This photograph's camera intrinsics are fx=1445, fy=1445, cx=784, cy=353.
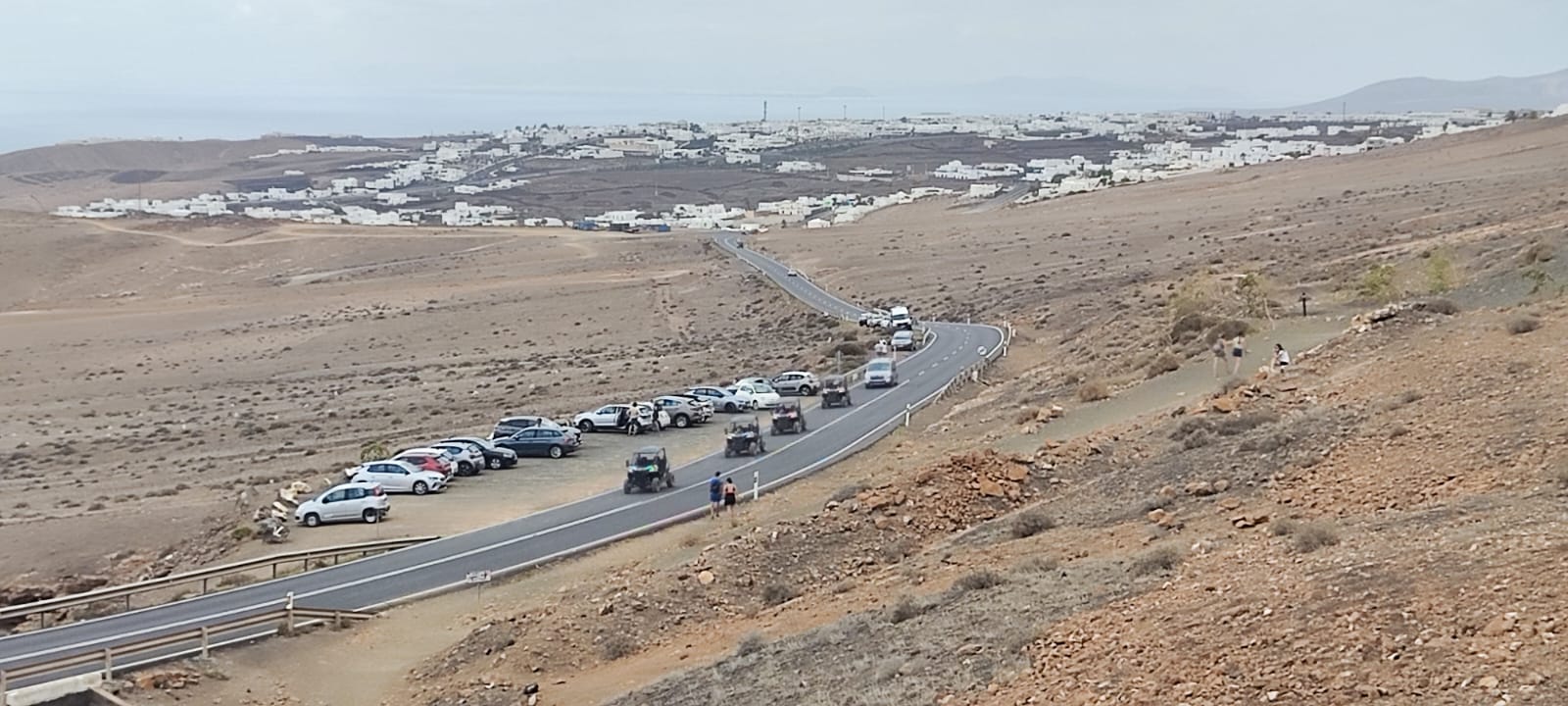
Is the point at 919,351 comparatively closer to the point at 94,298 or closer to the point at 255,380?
the point at 255,380

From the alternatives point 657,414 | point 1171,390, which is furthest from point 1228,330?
point 657,414

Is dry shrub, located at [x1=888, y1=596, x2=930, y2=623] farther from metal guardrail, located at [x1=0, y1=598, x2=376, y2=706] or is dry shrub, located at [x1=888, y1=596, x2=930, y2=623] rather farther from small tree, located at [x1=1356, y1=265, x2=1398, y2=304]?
small tree, located at [x1=1356, y1=265, x2=1398, y2=304]

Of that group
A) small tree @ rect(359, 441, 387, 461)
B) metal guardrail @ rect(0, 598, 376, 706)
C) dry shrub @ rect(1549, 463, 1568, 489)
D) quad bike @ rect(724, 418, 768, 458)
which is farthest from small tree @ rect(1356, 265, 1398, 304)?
metal guardrail @ rect(0, 598, 376, 706)

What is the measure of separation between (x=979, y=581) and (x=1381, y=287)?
88.4ft

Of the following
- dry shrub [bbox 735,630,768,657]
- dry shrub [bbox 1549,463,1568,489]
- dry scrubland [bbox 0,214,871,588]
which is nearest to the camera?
dry shrub [bbox 1549,463,1568,489]

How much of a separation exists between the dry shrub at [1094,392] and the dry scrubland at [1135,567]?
0.17m

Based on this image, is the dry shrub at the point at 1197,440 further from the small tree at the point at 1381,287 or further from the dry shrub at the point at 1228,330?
the small tree at the point at 1381,287

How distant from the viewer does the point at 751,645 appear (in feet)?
55.3

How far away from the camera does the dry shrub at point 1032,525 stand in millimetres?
20047

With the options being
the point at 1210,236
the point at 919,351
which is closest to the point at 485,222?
the point at 1210,236

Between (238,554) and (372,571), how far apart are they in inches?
168

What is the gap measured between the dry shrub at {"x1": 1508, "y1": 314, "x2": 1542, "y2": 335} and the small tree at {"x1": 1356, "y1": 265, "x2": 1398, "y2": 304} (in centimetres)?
1420

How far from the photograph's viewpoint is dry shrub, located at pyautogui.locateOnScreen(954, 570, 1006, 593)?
16406mm

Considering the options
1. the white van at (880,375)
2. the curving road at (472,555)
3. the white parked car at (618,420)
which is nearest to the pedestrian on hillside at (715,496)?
the curving road at (472,555)
